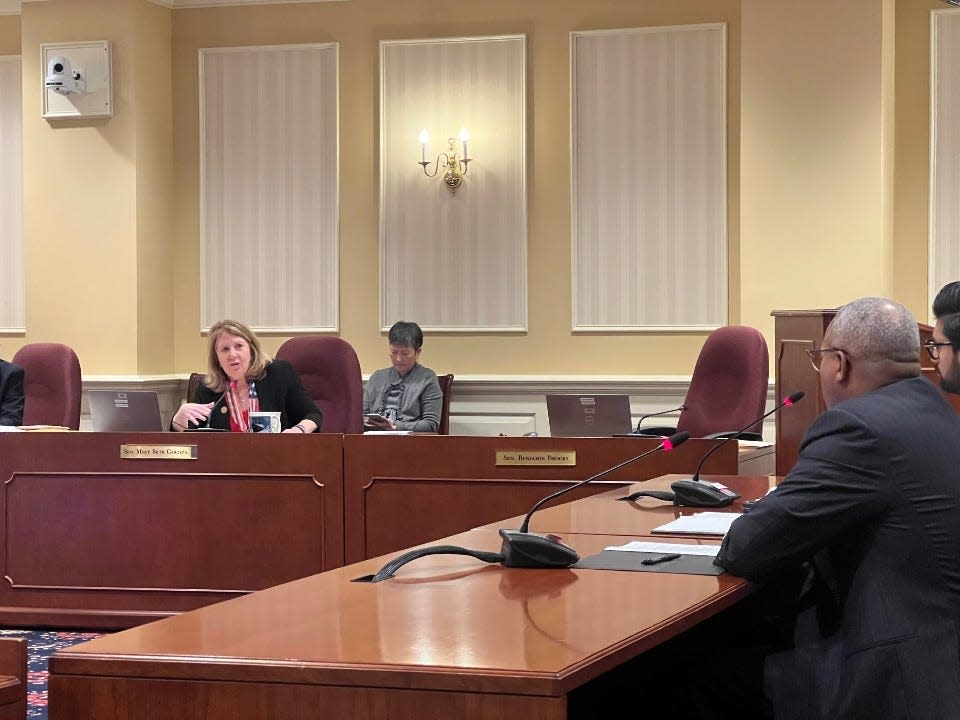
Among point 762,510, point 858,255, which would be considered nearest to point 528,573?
point 762,510

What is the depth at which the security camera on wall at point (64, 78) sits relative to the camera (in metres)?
7.26

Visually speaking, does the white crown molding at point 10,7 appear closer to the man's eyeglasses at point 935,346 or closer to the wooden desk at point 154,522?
the wooden desk at point 154,522

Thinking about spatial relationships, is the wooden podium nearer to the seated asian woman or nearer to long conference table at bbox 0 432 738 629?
long conference table at bbox 0 432 738 629

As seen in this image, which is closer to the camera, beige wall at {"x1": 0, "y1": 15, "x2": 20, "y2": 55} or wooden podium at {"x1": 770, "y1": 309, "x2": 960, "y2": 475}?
wooden podium at {"x1": 770, "y1": 309, "x2": 960, "y2": 475}

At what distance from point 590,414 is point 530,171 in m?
2.36

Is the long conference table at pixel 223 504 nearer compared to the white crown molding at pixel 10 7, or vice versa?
the long conference table at pixel 223 504

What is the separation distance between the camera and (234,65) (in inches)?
301

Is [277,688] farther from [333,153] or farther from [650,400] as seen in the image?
[333,153]

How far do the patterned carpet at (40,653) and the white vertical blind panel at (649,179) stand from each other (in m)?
3.56

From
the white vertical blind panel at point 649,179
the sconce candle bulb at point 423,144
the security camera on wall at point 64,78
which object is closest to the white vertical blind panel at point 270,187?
the sconce candle bulb at point 423,144

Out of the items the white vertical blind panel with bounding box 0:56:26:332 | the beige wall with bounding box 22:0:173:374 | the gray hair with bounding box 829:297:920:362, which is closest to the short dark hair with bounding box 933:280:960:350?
the gray hair with bounding box 829:297:920:362

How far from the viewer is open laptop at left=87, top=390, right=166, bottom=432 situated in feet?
17.1

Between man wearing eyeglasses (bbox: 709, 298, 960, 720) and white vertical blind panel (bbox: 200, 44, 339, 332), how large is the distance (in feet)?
18.4

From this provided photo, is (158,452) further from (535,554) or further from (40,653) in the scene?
(535,554)
